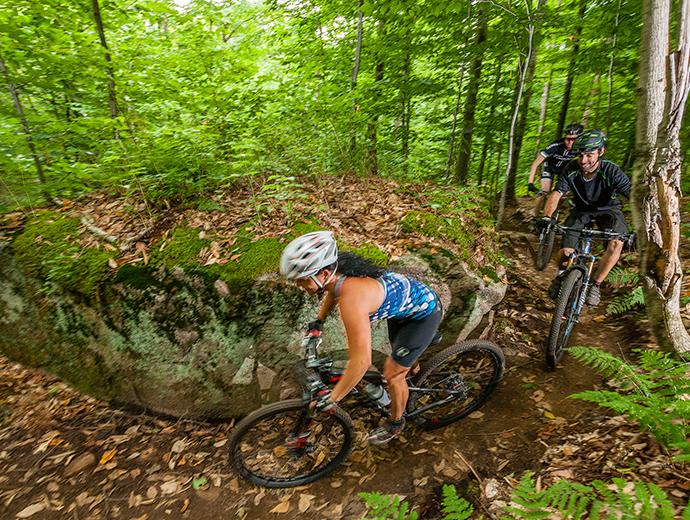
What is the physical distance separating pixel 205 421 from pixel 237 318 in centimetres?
147

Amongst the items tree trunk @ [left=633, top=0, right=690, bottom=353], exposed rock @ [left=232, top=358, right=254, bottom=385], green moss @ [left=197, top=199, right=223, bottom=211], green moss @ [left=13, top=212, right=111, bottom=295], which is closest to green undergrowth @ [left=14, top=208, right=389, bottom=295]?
green moss @ [left=13, top=212, right=111, bottom=295]

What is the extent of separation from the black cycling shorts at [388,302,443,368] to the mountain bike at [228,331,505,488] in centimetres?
39

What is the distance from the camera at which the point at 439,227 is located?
198 inches

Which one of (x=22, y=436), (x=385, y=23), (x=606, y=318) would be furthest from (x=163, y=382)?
(x=385, y=23)

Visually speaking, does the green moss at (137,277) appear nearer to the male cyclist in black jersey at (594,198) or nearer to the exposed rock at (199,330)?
the exposed rock at (199,330)

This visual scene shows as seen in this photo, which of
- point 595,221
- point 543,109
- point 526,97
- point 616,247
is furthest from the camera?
point 543,109

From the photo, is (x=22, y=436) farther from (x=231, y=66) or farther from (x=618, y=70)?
(x=618, y=70)

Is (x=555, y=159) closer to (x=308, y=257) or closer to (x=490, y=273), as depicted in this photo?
(x=490, y=273)

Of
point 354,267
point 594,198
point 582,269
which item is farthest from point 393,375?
point 594,198

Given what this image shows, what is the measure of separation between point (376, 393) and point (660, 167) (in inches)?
136

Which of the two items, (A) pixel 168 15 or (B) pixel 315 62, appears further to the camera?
(B) pixel 315 62

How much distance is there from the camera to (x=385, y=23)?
745cm

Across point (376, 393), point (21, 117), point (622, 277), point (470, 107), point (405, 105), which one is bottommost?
point (376, 393)

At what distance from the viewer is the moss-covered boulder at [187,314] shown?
414 centimetres
